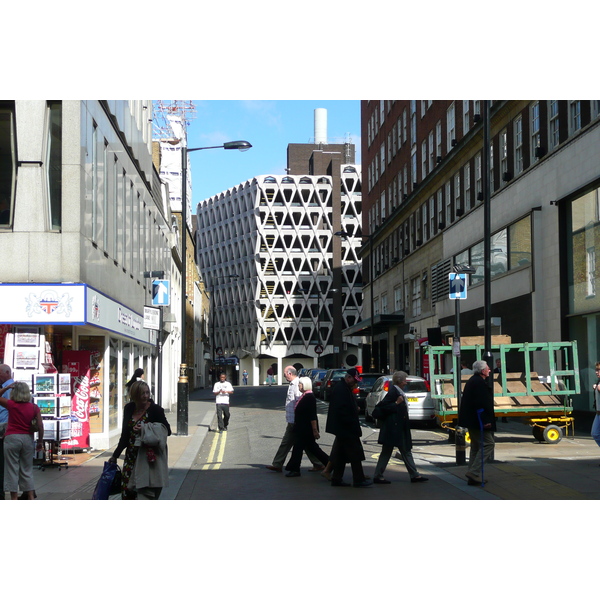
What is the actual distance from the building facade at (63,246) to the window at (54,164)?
2cm

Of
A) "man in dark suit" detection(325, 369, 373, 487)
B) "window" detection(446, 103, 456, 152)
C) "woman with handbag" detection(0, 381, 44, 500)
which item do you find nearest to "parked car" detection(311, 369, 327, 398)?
"window" detection(446, 103, 456, 152)

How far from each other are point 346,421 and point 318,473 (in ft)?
8.60

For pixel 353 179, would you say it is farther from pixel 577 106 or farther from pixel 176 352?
pixel 577 106

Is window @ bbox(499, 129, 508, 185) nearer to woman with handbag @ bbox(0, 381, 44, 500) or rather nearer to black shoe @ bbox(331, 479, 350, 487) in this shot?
black shoe @ bbox(331, 479, 350, 487)

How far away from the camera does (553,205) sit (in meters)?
25.9

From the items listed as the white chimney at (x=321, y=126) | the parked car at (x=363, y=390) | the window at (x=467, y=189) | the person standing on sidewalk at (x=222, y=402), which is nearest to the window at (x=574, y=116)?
the parked car at (x=363, y=390)

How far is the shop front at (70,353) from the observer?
1527 centimetres

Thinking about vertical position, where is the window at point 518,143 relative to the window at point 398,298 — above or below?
above

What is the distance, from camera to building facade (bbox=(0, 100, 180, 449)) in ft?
51.1

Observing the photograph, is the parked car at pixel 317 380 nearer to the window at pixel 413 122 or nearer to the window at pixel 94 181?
the window at pixel 413 122

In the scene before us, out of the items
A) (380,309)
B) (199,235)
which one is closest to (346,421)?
(380,309)

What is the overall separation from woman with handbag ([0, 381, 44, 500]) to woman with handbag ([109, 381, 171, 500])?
2.06 m

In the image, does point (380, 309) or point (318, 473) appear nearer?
point (318, 473)
